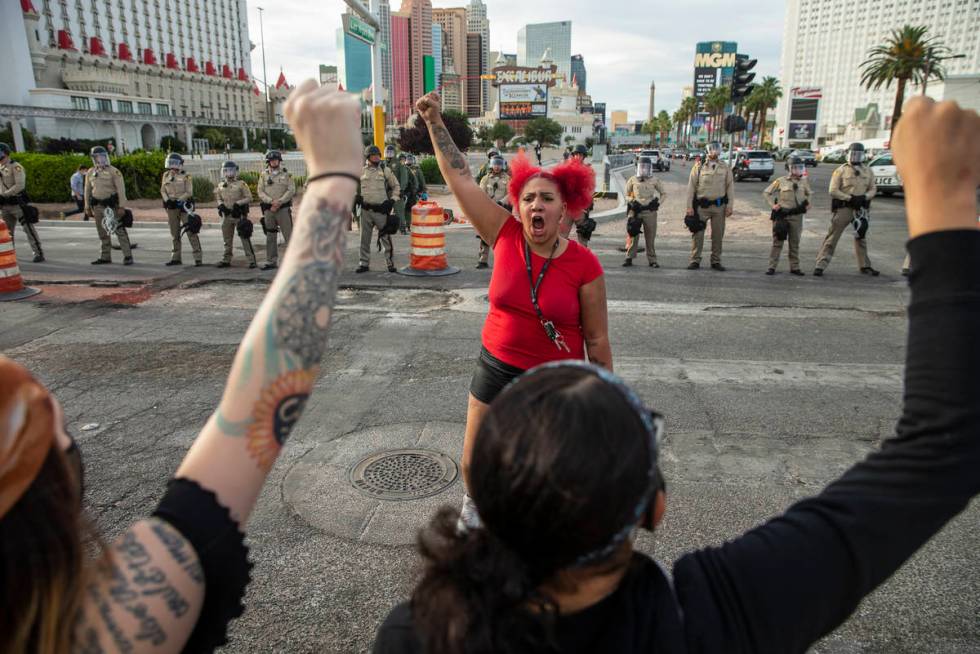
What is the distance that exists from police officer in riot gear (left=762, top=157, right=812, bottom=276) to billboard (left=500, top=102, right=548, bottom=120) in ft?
362

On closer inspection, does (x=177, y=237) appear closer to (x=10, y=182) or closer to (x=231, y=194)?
(x=231, y=194)

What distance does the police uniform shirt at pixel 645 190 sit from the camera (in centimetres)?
1295

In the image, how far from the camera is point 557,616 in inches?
41.1

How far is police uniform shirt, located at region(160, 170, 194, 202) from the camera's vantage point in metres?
12.9

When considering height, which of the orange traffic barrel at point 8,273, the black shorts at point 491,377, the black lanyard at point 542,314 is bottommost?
the orange traffic barrel at point 8,273

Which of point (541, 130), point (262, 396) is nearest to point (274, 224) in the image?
point (262, 396)

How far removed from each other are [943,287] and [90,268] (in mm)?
13798

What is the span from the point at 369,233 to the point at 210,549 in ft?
38.0

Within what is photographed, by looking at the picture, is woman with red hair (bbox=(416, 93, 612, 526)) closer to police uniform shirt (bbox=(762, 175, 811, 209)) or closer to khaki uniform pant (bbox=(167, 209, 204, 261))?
police uniform shirt (bbox=(762, 175, 811, 209))

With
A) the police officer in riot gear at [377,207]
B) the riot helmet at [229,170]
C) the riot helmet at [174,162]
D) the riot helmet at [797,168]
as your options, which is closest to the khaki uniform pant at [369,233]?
the police officer in riot gear at [377,207]

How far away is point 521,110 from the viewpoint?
117688 mm

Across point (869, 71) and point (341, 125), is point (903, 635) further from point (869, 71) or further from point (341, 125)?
point (869, 71)

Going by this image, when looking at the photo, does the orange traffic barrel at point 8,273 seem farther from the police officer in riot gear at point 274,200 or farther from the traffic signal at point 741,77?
the traffic signal at point 741,77

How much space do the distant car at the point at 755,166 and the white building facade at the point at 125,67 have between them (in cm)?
6048
